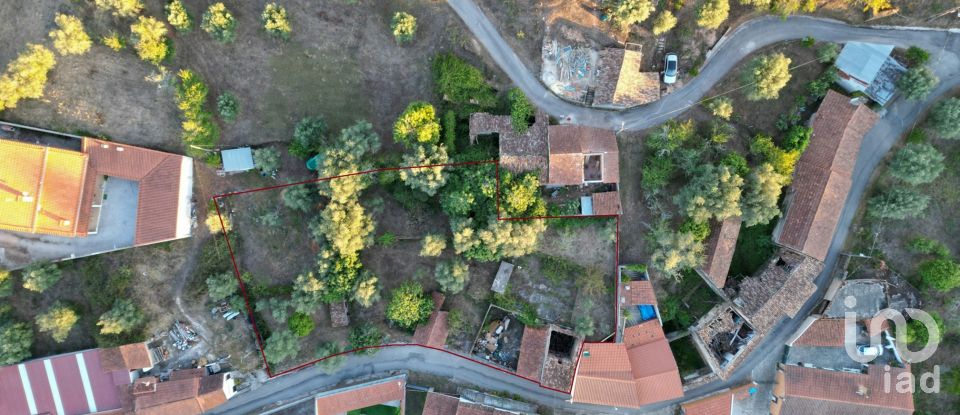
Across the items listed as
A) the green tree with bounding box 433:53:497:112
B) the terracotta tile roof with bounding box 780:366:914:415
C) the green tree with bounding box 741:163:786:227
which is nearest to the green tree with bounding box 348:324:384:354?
the green tree with bounding box 433:53:497:112

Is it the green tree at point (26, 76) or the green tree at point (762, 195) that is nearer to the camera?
the green tree at point (762, 195)

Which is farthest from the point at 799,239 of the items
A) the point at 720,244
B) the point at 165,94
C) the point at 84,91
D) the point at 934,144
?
the point at 84,91

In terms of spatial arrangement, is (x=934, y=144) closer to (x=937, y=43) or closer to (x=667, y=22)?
(x=937, y=43)

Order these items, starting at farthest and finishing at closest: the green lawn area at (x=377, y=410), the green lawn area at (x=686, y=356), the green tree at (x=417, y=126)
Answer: the green lawn area at (x=377, y=410), the green lawn area at (x=686, y=356), the green tree at (x=417, y=126)

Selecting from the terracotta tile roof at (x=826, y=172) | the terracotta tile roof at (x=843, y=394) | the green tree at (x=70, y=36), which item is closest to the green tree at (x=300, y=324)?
the green tree at (x=70, y=36)

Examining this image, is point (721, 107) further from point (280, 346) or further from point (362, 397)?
point (280, 346)

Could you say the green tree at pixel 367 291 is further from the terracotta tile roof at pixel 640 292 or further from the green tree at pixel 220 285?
the terracotta tile roof at pixel 640 292
